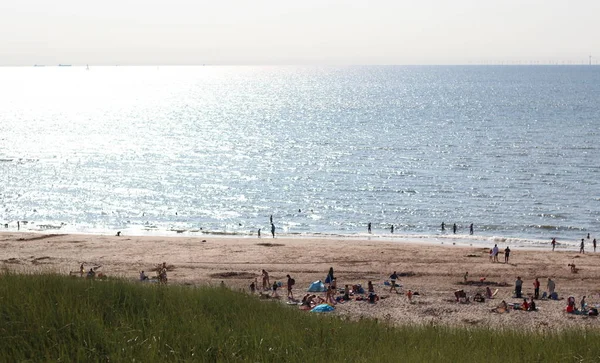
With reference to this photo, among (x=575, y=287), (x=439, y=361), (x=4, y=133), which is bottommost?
(x=575, y=287)

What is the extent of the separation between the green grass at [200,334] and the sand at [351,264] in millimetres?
11017

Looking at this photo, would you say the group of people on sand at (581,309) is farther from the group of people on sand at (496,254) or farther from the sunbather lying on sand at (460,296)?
the group of people on sand at (496,254)

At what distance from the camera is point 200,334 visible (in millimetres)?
12977

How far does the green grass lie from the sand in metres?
11.0

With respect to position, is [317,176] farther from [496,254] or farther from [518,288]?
[518,288]

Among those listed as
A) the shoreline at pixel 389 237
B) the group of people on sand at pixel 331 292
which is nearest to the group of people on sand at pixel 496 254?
the shoreline at pixel 389 237

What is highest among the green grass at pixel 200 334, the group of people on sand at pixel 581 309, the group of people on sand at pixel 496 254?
the green grass at pixel 200 334

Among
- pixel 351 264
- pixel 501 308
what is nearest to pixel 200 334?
pixel 501 308

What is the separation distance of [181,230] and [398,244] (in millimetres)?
16083

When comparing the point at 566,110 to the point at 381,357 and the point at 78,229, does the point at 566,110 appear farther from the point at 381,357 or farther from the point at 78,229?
the point at 381,357

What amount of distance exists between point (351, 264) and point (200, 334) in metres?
24.5

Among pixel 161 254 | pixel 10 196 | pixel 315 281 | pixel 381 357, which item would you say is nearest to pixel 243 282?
pixel 315 281

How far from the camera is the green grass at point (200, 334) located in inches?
479

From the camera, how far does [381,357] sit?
12445 millimetres
